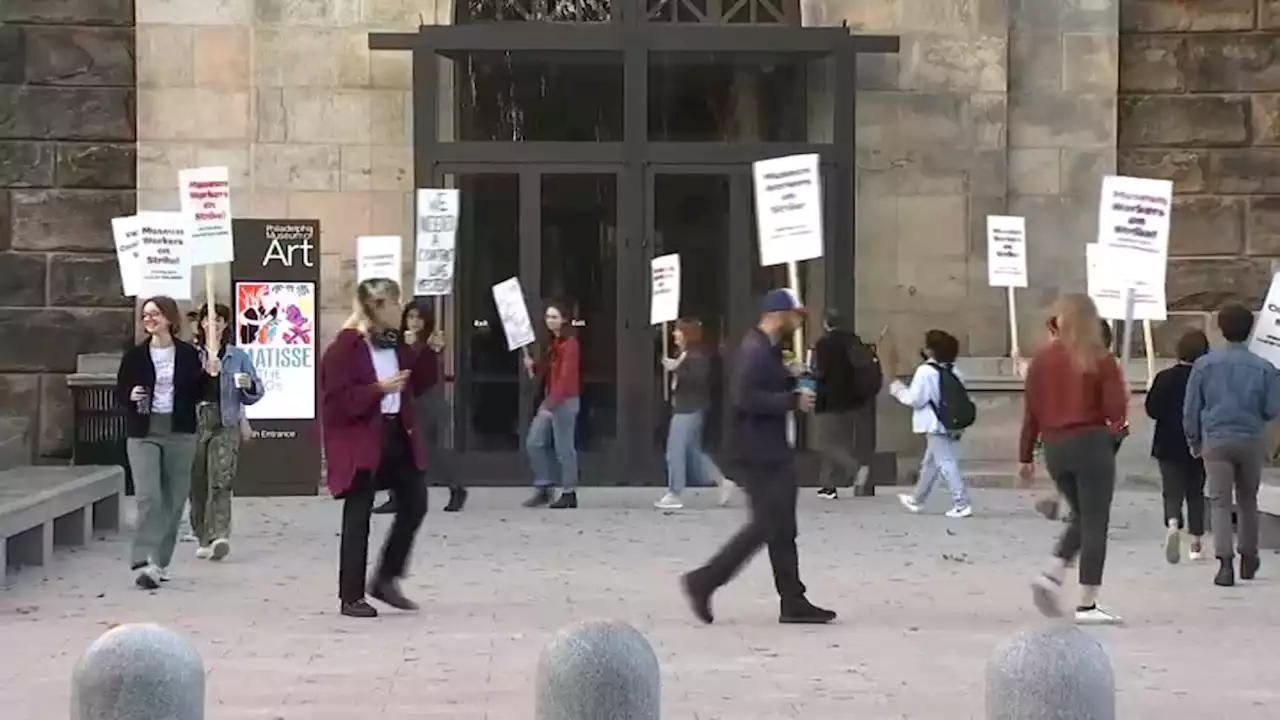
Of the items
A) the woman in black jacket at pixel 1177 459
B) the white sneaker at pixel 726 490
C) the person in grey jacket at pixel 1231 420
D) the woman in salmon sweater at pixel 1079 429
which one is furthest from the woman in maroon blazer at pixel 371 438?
the white sneaker at pixel 726 490

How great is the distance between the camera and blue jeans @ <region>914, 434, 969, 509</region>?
52.5 ft

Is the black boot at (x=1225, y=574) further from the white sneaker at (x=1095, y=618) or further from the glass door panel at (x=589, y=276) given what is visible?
the glass door panel at (x=589, y=276)

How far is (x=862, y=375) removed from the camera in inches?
680

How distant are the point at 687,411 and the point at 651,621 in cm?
656

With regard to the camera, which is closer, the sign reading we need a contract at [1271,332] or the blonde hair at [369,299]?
the blonde hair at [369,299]

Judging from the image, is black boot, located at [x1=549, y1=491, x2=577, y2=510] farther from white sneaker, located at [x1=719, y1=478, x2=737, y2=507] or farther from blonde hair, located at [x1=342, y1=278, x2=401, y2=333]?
blonde hair, located at [x1=342, y1=278, x2=401, y2=333]

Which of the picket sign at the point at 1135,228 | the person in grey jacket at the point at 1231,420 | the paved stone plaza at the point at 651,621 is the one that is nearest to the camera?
the paved stone plaza at the point at 651,621

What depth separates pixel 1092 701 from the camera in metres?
5.54

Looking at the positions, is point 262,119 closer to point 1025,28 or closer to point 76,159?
point 76,159

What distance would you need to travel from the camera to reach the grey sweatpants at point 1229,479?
11.9 m

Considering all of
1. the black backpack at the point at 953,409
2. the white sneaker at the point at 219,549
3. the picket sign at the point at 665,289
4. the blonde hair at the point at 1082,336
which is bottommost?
the white sneaker at the point at 219,549

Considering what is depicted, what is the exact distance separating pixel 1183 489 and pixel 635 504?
548 centimetres

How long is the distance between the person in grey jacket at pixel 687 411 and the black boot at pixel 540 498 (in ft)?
3.19

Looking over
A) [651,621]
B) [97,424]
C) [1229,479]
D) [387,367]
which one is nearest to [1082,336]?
[1229,479]
